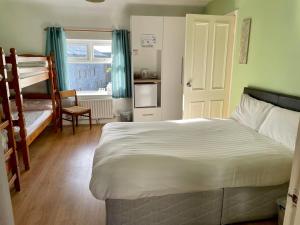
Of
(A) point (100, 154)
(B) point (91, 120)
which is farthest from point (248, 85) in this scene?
(B) point (91, 120)

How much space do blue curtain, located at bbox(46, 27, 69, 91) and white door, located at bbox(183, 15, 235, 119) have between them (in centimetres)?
244

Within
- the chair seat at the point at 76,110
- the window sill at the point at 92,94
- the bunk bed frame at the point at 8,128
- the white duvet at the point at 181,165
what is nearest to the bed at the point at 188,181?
the white duvet at the point at 181,165

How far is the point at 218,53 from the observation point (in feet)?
12.0

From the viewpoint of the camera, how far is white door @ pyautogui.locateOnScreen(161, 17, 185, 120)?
14.4 feet

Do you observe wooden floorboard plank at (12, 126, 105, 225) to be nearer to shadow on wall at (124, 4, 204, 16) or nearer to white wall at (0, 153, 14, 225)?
white wall at (0, 153, 14, 225)

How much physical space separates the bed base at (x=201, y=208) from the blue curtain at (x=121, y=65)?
A: 10.6 ft

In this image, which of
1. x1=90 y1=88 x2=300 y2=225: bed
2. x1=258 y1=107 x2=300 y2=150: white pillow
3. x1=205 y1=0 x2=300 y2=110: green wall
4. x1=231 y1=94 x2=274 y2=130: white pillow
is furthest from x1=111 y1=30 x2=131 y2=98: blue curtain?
x1=258 y1=107 x2=300 y2=150: white pillow

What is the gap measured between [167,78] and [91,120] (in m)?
1.81

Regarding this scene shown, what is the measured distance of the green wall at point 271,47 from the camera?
7.88 ft

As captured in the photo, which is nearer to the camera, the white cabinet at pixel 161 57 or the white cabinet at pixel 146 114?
the white cabinet at pixel 161 57

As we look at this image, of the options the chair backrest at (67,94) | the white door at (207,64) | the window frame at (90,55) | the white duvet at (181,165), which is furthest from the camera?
the window frame at (90,55)

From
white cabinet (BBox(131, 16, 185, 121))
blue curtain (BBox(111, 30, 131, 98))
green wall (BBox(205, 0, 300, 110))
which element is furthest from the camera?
blue curtain (BBox(111, 30, 131, 98))

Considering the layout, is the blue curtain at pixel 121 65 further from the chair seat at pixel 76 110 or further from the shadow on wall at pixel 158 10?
the chair seat at pixel 76 110

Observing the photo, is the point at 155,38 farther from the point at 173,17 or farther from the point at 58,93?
the point at 58,93
